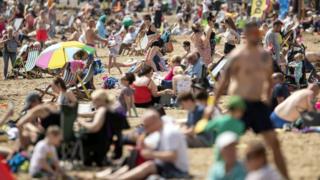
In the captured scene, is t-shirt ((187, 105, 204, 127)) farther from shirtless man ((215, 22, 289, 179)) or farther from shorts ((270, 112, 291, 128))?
shorts ((270, 112, 291, 128))

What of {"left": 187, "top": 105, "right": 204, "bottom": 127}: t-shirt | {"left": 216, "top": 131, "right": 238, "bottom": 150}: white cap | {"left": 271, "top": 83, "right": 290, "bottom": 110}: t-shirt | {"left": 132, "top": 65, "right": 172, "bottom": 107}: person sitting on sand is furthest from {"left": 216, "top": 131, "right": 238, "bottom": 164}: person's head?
{"left": 132, "top": 65, "right": 172, "bottom": 107}: person sitting on sand

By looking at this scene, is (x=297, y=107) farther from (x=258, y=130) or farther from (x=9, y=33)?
(x=9, y=33)

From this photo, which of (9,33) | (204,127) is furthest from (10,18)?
(204,127)

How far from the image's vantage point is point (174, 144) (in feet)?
29.0

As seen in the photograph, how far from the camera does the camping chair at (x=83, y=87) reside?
→ 16281mm

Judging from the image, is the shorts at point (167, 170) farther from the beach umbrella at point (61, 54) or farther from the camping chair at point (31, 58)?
the camping chair at point (31, 58)

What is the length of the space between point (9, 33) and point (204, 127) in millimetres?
12503

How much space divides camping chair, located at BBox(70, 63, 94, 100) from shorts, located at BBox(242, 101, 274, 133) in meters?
7.61

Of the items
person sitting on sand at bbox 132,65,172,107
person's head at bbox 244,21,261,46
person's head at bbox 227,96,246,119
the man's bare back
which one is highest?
person's head at bbox 244,21,261,46

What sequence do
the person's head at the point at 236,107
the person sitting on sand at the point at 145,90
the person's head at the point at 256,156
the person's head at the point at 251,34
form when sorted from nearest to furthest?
the person's head at the point at 256,156 → the person's head at the point at 236,107 → the person's head at the point at 251,34 → the person sitting on sand at the point at 145,90

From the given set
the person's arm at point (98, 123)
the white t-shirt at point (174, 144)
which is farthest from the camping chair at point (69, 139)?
the white t-shirt at point (174, 144)

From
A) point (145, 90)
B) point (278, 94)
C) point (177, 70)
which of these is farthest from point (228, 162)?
point (177, 70)

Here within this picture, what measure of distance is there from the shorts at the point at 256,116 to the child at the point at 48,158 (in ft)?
6.43

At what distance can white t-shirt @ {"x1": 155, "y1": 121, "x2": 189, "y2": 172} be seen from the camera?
348 inches
